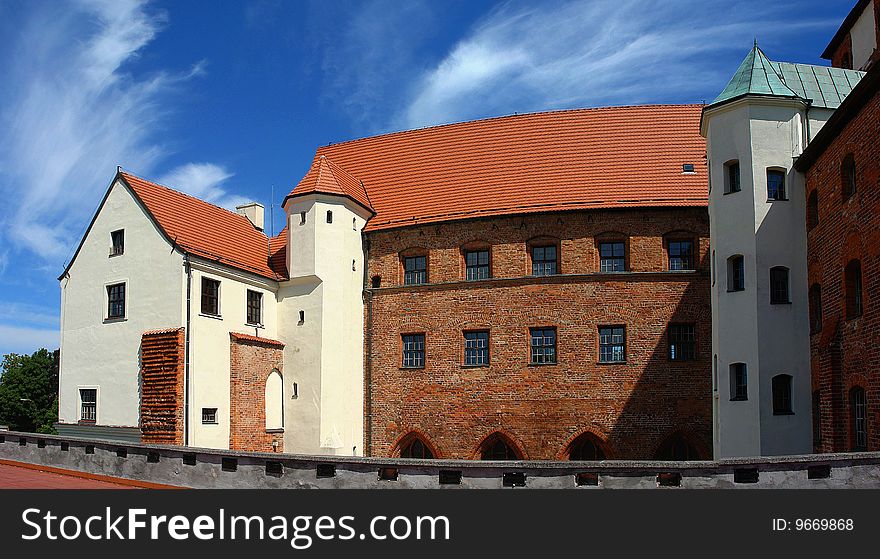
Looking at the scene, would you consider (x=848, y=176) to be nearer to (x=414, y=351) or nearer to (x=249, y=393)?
(x=414, y=351)

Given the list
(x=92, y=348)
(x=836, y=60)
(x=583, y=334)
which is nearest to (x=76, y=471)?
(x=92, y=348)

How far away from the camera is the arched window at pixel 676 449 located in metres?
27.7

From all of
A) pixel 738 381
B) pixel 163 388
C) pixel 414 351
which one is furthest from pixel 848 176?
pixel 163 388

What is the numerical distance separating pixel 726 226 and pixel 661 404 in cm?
699

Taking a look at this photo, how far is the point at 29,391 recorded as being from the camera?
63.7 m

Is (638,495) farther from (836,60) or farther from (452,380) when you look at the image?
(836,60)

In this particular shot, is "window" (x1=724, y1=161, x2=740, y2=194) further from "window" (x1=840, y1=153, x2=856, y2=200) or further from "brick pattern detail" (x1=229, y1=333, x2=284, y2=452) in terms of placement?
"brick pattern detail" (x1=229, y1=333, x2=284, y2=452)

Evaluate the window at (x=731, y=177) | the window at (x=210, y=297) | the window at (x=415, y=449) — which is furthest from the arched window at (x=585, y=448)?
the window at (x=210, y=297)

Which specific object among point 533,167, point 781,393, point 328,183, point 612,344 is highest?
point 533,167

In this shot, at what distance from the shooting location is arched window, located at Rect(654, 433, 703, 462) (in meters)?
27.7

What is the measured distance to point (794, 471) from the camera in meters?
13.8

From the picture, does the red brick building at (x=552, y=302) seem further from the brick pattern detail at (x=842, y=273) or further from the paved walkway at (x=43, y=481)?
the paved walkway at (x=43, y=481)

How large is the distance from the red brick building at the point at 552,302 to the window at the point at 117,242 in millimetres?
6978

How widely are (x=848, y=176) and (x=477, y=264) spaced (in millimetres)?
13802
